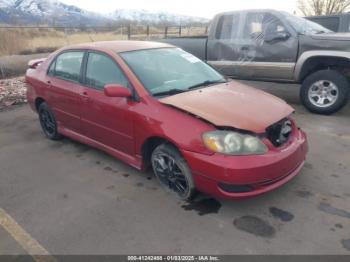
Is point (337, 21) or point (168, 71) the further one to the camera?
point (337, 21)

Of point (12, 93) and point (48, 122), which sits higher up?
point (48, 122)

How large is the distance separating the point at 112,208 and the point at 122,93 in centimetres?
119

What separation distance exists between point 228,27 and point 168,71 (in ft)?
12.1

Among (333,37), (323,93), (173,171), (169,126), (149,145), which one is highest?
(333,37)

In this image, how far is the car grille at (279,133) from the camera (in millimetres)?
3305

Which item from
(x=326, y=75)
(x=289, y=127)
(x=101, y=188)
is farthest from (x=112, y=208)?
(x=326, y=75)

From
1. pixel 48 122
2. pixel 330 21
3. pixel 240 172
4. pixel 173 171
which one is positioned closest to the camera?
pixel 240 172

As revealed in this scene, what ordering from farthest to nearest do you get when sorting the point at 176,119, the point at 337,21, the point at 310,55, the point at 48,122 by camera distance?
the point at 337,21, the point at 310,55, the point at 48,122, the point at 176,119

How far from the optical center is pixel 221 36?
7.32 metres

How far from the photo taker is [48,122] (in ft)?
17.9

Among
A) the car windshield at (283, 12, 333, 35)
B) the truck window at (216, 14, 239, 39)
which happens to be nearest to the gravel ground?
the truck window at (216, 14, 239, 39)

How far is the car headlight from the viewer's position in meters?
3.05

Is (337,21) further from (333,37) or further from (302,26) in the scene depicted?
(333,37)

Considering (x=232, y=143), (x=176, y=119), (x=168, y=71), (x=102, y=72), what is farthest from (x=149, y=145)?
(x=102, y=72)
